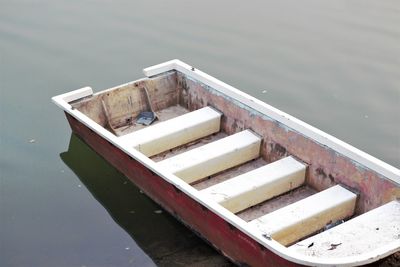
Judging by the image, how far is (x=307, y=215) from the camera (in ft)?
16.3

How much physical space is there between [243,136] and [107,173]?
1.34 m

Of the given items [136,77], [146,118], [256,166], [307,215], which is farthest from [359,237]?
[136,77]

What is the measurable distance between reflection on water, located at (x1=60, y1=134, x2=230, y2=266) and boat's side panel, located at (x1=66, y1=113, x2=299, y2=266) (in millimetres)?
114

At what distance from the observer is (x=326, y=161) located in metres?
5.43

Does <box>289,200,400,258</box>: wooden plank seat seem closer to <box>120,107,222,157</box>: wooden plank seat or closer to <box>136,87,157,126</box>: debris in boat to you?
<box>120,107,222,157</box>: wooden plank seat

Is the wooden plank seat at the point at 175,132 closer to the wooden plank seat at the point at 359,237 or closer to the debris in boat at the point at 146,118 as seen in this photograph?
the debris in boat at the point at 146,118

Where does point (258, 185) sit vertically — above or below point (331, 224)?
above

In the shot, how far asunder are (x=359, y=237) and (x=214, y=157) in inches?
61.4

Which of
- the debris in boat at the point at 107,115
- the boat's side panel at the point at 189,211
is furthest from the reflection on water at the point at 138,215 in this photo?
the debris in boat at the point at 107,115

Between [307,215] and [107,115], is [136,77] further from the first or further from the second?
[307,215]

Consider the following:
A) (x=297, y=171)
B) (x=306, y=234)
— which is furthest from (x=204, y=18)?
(x=306, y=234)

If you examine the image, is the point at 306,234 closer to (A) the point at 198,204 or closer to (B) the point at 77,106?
(A) the point at 198,204

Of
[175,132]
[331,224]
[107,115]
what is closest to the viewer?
[331,224]

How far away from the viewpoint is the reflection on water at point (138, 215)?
5316 millimetres
